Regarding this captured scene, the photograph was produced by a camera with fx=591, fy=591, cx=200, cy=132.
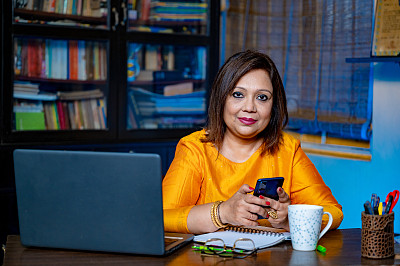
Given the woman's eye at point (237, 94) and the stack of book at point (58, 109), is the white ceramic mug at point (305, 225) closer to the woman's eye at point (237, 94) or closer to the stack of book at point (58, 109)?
the woman's eye at point (237, 94)

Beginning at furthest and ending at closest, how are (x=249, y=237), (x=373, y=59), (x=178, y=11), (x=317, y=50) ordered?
(x=178, y=11), (x=317, y=50), (x=373, y=59), (x=249, y=237)

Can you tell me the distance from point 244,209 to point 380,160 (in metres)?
1.78

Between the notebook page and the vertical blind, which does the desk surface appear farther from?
the vertical blind

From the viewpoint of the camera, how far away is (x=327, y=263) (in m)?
1.29

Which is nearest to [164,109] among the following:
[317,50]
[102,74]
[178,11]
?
[102,74]

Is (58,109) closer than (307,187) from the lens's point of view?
No

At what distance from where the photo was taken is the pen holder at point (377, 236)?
1.34 meters

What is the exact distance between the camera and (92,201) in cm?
130

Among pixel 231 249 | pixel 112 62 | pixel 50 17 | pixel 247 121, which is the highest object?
pixel 50 17

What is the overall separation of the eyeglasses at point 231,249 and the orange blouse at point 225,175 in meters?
0.40

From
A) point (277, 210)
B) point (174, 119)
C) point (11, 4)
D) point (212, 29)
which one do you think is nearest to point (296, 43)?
point (212, 29)

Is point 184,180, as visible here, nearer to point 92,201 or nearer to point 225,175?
point 225,175

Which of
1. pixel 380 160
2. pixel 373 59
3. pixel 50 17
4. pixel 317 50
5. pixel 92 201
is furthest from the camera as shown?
pixel 317 50

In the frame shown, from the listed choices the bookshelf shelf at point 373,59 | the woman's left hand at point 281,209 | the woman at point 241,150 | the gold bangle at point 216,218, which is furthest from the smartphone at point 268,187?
the bookshelf shelf at point 373,59
